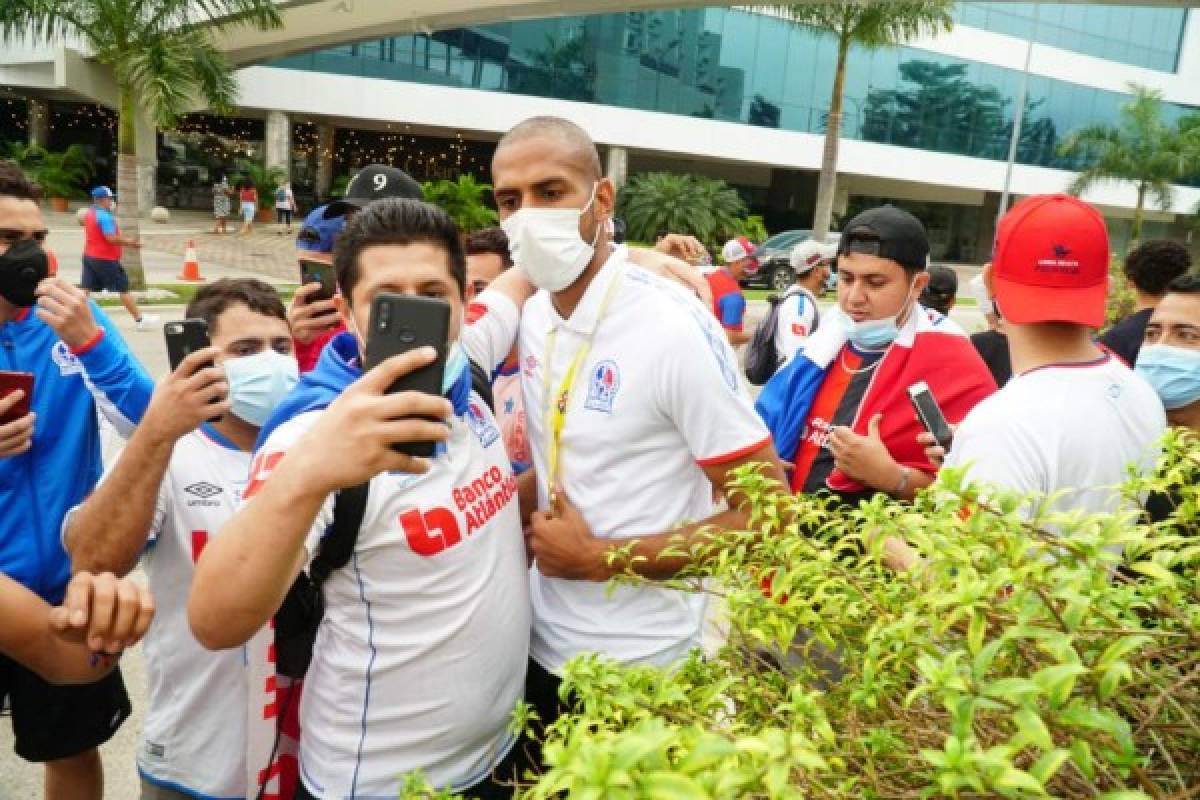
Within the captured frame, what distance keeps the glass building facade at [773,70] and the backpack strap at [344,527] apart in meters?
28.3

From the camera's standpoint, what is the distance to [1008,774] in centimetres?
59

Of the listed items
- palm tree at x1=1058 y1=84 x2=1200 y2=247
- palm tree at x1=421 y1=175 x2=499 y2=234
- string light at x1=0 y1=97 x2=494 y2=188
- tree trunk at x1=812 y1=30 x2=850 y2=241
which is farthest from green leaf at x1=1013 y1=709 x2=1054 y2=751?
palm tree at x1=1058 y1=84 x2=1200 y2=247

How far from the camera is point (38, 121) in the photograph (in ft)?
100

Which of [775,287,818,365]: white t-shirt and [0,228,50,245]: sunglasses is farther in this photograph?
[775,287,818,365]: white t-shirt

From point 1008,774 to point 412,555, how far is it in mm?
1179

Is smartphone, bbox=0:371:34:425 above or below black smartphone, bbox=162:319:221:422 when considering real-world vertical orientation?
below

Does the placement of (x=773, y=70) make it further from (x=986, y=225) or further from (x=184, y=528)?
(x=184, y=528)

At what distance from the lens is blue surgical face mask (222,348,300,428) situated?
7.32 ft

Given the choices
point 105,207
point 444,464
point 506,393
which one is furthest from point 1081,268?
point 105,207

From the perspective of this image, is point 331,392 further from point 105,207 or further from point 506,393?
point 105,207

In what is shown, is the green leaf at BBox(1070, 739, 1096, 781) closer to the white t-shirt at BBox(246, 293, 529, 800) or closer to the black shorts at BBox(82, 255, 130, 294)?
the white t-shirt at BBox(246, 293, 529, 800)

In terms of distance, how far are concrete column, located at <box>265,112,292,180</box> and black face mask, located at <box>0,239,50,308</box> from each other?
27.9 m

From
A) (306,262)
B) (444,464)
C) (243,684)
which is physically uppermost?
(306,262)

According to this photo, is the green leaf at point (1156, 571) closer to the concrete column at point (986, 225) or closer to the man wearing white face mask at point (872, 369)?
the man wearing white face mask at point (872, 369)
